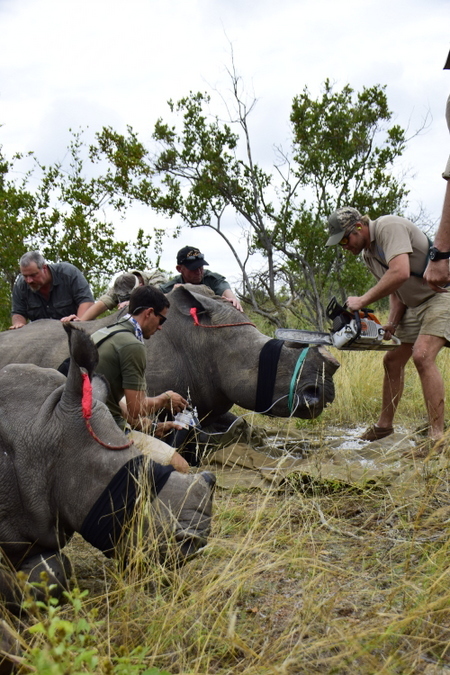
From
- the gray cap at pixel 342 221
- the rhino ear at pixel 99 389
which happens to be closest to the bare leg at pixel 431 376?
the gray cap at pixel 342 221

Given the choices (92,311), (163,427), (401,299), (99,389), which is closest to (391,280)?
(401,299)

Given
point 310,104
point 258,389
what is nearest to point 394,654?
point 258,389

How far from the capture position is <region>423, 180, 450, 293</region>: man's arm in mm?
4266

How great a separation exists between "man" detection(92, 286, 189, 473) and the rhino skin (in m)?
0.79

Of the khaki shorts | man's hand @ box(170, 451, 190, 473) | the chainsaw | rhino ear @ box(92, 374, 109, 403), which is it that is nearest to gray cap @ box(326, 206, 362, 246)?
the chainsaw

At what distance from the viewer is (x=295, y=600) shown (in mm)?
2990

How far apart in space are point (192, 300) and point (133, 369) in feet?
5.22

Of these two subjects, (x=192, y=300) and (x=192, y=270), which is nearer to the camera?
(x=192, y=300)

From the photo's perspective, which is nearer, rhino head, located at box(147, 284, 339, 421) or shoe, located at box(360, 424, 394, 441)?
rhino head, located at box(147, 284, 339, 421)

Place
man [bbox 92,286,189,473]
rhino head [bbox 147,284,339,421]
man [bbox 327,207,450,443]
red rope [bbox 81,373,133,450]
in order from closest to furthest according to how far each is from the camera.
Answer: red rope [bbox 81,373,133,450], man [bbox 92,286,189,473], rhino head [bbox 147,284,339,421], man [bbox 327,207,450,443]

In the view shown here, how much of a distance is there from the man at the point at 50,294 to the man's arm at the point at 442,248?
14.6 ft

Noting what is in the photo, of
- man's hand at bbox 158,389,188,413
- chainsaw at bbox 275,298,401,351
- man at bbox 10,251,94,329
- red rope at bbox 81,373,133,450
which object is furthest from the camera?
man at bbox 10,251,94,329

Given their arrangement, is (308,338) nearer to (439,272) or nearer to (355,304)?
(355,304)

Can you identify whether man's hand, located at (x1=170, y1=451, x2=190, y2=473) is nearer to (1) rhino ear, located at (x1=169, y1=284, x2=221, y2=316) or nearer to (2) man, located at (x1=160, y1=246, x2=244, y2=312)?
(1) rhino ear, located at (x1=169, y1=284, x2=221, y2=316)
